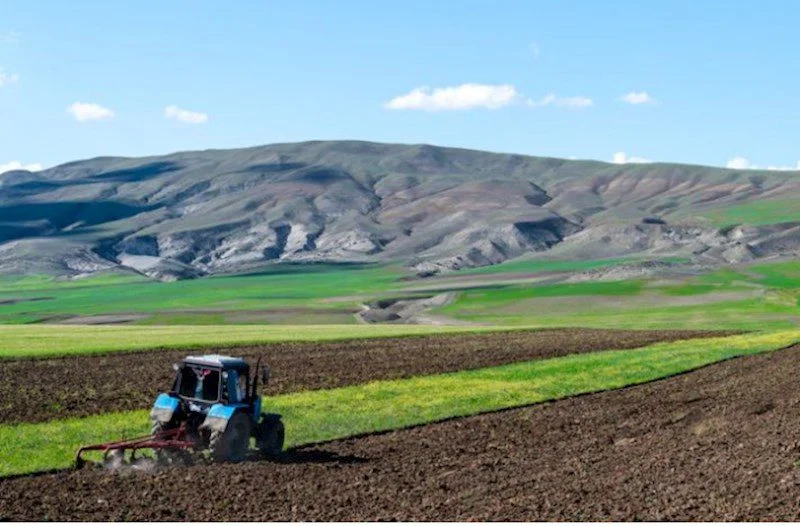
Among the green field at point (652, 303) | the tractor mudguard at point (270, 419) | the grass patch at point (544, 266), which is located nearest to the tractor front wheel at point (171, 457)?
the tractor mudguard at point (270, 419)

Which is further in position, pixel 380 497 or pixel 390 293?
pixel 390 293

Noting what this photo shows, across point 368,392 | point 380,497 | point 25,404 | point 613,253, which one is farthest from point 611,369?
point 613,253

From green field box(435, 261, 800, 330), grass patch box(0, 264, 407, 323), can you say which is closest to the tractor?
green field box(435, 261, 800, 330)

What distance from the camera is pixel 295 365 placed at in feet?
164

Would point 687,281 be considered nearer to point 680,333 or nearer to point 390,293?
point 390,293

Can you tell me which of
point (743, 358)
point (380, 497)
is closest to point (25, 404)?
point (380, 497)

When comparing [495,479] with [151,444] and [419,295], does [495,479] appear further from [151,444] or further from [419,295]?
[419,295]

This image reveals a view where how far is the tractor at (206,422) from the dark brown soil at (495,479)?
754 mm

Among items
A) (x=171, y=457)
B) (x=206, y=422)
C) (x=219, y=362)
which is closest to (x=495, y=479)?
(x=206, y=422)

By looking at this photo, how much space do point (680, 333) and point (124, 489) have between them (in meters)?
57.9

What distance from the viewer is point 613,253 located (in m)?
194

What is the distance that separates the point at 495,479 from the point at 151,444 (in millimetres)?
7659

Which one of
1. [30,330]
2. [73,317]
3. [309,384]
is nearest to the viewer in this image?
[309,384]

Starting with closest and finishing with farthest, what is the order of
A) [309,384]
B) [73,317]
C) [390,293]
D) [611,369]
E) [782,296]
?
[309,384] → [611,369] → [782,296] → [73,317] → [390,293]
